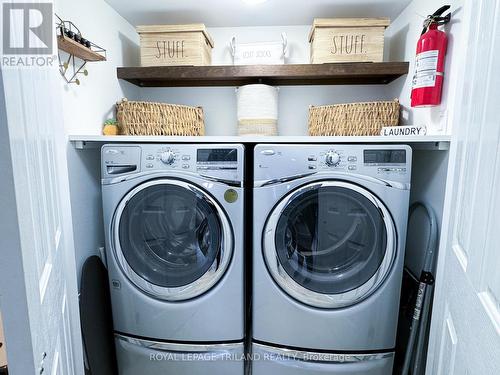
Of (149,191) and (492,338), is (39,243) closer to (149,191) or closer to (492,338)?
(149,191)

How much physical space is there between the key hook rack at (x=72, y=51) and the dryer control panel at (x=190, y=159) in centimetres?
49

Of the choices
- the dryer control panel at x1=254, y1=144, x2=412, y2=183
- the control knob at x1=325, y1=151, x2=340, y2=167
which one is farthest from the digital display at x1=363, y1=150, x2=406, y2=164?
the control knob at x1=325, y1=151, x2=340, y2=167

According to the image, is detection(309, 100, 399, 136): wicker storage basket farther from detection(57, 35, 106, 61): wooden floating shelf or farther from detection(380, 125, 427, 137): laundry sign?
→ detection(57, 35, 106, 61): wooden floating shelf

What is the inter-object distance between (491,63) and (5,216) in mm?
1025

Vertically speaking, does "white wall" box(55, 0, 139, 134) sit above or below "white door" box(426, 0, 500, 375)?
above

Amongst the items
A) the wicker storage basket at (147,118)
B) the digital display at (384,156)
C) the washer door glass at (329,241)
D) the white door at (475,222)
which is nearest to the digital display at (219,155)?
the washer door glass at (329,241)

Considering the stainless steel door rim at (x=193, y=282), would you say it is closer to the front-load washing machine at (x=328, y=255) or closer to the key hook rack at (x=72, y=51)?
the front-load washing machine at (x=328, y=255)

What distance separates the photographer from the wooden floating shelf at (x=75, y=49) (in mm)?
1157

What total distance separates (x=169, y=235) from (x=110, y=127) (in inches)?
30.1

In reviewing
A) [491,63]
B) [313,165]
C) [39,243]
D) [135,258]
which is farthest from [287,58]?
[39,243]

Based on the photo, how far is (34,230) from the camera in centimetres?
57

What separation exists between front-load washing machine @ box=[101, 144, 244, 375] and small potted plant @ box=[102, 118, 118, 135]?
1.20ft

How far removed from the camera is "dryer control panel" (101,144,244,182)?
4.07 feet

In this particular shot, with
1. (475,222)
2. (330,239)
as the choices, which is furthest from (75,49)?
(475,222)
